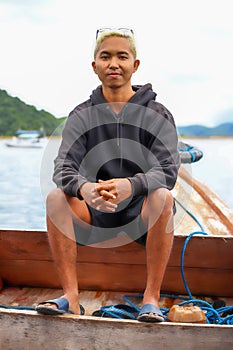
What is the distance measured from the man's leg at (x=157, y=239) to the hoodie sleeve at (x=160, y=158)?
5 centimetres

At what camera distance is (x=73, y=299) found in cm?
195

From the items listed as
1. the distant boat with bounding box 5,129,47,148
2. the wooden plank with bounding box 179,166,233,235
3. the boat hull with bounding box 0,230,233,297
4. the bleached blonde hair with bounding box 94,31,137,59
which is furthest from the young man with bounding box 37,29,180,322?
the distant boat with bounding box 5,129,47,148

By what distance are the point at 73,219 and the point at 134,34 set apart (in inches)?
30.8

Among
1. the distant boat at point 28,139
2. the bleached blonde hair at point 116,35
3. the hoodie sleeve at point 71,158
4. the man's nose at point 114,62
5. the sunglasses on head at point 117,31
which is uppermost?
the sunglasses on head at point 117,31

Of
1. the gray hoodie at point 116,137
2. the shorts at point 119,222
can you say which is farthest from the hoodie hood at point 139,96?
the shorts at point 119,222

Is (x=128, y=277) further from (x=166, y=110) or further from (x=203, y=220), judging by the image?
(x=203, y=220)

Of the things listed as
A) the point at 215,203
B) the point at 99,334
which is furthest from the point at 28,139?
the point at 99,334

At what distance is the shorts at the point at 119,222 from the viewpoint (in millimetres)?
2119

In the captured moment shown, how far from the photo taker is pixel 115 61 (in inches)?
82.7

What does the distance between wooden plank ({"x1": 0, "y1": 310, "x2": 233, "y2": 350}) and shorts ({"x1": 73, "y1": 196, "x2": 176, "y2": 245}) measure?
0.50 meters

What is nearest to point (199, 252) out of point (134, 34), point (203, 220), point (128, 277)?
point (128, 277)

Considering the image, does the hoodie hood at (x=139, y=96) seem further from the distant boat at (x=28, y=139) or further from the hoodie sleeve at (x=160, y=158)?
the distant boat at (x=28, y=139)

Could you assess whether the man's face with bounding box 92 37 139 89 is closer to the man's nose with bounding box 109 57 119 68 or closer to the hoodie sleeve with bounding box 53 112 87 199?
the man's nose with bounding box 109 57 119 68

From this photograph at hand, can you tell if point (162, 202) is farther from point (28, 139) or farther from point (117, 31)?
point (28, 139)
